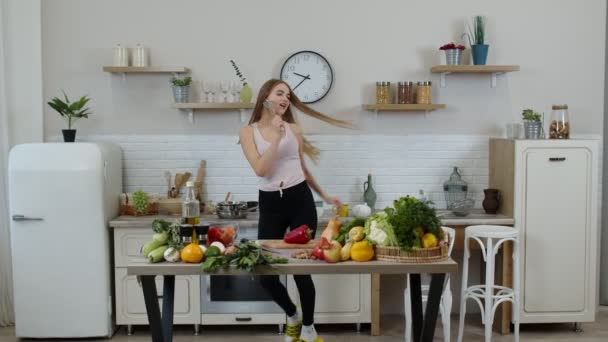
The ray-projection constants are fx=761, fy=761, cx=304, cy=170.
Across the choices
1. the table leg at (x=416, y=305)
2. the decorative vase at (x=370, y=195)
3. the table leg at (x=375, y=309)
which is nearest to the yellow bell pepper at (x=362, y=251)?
the table leg at (x=416, y=305)

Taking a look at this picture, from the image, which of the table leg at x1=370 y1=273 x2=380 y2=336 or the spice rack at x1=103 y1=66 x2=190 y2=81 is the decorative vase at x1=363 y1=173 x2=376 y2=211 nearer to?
the table leg at x1=370 y1=273 x2=380 y2=336

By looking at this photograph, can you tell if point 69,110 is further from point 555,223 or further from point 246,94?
point 555,223

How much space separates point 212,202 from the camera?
19.8 feet

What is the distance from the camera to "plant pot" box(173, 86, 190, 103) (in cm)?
594

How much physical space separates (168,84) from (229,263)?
2955 mm

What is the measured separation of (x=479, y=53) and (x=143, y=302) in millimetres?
3214

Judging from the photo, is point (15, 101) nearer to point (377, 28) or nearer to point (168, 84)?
point (168, 84)

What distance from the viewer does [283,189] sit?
4.72 meters

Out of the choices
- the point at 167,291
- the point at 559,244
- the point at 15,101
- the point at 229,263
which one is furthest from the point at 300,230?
the point at 15,101

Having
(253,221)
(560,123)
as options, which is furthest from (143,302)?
(560,123)

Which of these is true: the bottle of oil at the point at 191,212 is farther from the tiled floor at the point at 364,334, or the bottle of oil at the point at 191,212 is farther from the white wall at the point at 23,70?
the white wall at the point at 23,70

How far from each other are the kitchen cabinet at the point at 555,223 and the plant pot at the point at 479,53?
0.72 meters

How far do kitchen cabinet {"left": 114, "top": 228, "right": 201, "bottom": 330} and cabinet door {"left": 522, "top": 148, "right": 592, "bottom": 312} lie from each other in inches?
98.2

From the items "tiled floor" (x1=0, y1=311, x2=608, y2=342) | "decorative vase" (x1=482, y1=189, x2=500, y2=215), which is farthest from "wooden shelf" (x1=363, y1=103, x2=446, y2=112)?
"tiled floor" (x1=0, y1=311, x2=608, y2=342)
